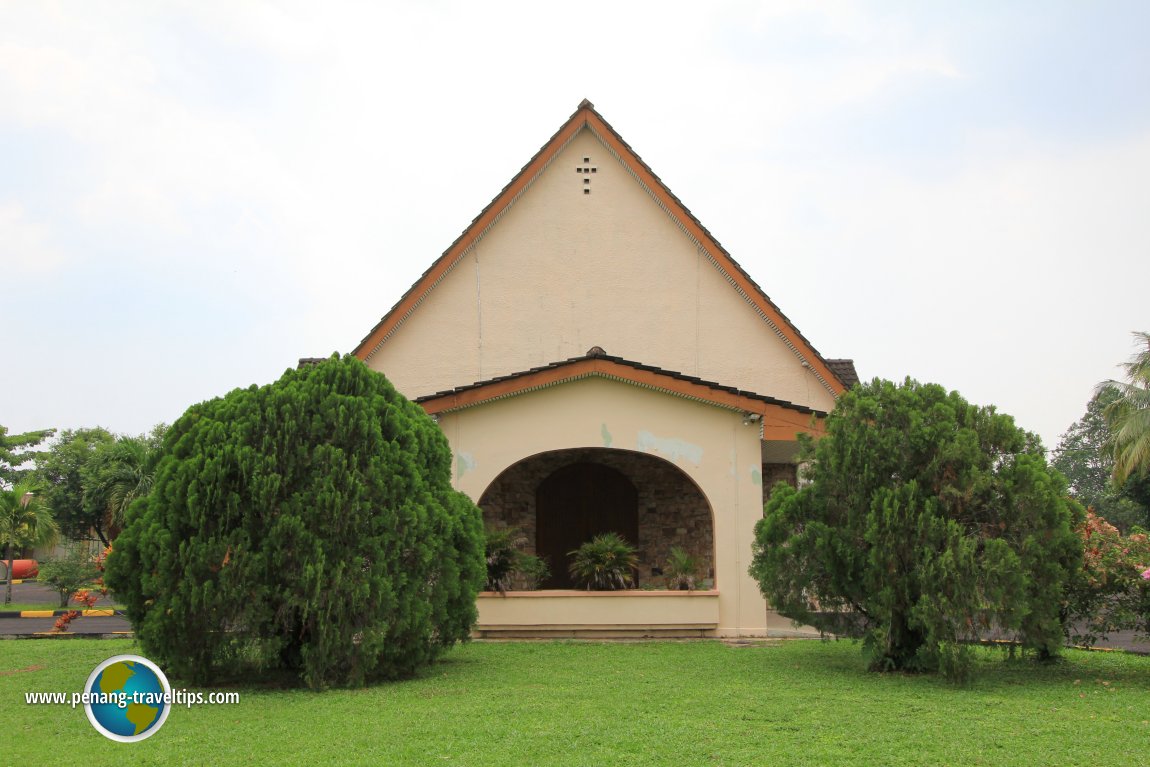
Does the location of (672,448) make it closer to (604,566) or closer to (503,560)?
(604,566)

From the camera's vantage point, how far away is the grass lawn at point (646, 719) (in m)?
6.43

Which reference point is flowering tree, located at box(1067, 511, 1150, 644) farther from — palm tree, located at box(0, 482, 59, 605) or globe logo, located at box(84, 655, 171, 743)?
palm tree, located at box(0, 482, 59, 605)

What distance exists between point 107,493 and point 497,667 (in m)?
27.9

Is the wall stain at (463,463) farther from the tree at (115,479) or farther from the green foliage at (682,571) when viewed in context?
the tree at (115,479)

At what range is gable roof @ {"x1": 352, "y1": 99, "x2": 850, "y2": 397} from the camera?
55.5ft

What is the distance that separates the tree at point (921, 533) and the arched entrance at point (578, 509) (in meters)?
6.65

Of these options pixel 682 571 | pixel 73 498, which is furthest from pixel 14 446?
pixel 682 571

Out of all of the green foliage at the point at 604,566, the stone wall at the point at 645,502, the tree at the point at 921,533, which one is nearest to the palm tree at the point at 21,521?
the stone wall at the point at 645,502

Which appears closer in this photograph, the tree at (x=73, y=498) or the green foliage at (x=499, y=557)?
the green foliage at (x=499, y=557)

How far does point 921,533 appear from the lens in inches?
373

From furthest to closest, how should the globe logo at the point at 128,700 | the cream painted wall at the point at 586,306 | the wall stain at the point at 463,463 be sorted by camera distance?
the cream painted wall at the point at 586,306 → the wall stain at the point at 463,463 → the globe logo at the point at 128,700

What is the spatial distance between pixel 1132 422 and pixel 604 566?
19.5m

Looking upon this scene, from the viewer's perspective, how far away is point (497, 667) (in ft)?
35.1

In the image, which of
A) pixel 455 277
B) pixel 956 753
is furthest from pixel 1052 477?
pixel 455 277
